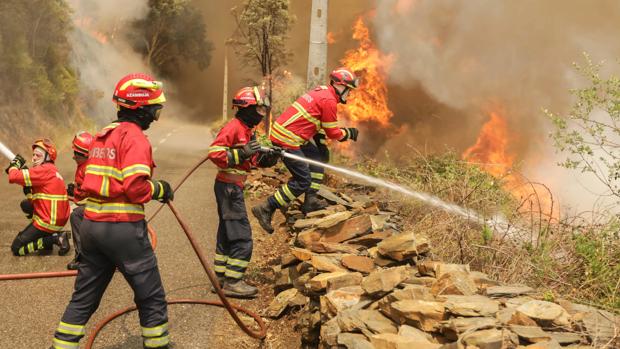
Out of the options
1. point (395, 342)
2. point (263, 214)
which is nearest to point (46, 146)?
point (263, 214)

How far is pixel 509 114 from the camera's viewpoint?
68.4 ft

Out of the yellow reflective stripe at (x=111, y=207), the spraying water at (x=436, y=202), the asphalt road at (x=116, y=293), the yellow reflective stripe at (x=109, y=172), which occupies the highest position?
the yellow reflective stripe at (x=109, y=172)

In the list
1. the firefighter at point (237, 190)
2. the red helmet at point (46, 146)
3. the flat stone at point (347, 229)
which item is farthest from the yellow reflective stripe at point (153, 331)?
the red helmet at point (46, 146)

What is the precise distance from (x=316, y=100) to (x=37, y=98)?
1383cm

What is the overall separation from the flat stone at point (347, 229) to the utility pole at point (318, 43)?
6736 mm

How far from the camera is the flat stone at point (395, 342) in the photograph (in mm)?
2970

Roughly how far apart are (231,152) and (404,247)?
190 centimetres

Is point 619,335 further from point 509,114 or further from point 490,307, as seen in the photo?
point 509,114

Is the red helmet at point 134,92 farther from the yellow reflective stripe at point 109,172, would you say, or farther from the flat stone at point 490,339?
the flat stone at point 490,339

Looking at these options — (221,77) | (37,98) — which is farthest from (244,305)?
(221,77)

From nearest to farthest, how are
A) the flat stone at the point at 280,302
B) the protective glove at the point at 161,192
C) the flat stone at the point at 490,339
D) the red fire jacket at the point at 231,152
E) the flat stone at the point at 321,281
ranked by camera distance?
the flat stone at the point at 490,339, the protective glove at the point at 161,192, the flat stone at the point at 321,281, the flat stone at the point at 280,302, the red fire jacket at the point at 231,152

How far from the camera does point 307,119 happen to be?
6.48 meters

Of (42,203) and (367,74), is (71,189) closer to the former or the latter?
(42,203)

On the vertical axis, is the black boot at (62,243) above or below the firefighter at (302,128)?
below
